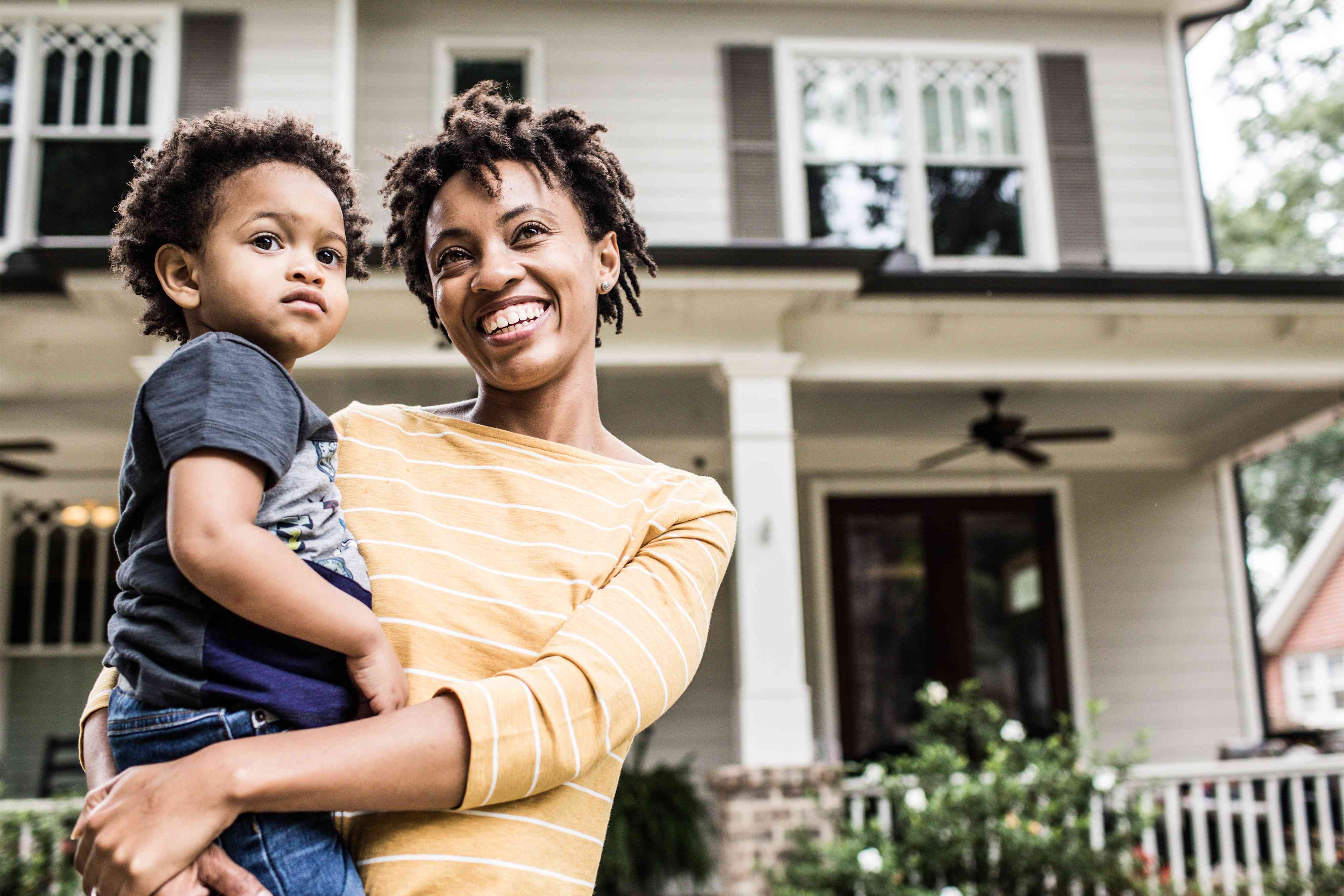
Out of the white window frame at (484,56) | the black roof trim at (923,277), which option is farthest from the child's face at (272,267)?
the white window frame at (484,56)

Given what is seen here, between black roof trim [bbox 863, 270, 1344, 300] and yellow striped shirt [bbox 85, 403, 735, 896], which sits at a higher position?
black roof trim [bbox 863, 270, 1344, 300]

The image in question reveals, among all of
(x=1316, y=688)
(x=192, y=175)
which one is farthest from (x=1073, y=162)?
(x=1316, y=688)

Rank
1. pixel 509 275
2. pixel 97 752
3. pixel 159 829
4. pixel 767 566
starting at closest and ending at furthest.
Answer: pixel 159 829 → pixel 97 752 → pixel 509 275 → pixel 767 566

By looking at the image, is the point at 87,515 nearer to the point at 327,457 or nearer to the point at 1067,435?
the point at 1067,435

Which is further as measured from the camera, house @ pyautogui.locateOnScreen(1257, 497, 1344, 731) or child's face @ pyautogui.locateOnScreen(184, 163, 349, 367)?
house @ pyautogui.locateOnScreen(1257, 497, 1344, 731)

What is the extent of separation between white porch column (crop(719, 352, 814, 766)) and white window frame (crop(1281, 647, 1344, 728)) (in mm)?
20726

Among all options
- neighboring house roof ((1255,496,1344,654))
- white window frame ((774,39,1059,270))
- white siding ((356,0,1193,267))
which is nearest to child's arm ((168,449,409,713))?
white siding ((356,0,1193,267))

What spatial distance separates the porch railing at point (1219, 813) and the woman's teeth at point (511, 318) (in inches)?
180

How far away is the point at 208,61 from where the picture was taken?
7.36 meters

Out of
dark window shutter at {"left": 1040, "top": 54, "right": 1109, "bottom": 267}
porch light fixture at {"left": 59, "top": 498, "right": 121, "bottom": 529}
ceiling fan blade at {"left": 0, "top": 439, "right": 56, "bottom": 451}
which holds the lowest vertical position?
porch light fixture at {"left": 59, "top": 498, "right": 121, "bottom": 529}

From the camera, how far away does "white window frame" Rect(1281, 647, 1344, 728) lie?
917 inches

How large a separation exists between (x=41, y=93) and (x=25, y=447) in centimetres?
229

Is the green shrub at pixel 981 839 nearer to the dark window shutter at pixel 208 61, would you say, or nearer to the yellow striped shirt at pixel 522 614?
the yellow striped shirt at pixel 522 614

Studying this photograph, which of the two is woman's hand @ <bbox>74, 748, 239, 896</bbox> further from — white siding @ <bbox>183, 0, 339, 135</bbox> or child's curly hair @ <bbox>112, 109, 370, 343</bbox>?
white siding @ <bbox>183, 0, 339, 135</bbox>
